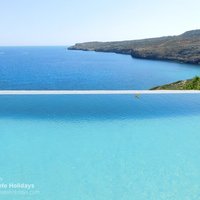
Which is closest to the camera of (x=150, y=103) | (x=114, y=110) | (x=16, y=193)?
(x=16, y=193)

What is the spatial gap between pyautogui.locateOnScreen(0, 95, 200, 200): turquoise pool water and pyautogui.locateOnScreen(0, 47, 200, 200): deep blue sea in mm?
13

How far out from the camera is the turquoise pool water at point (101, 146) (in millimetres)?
5374

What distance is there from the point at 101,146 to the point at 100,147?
6 centimetres

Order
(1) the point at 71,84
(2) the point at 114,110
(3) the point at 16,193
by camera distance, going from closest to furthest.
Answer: (3) the point at 16,193 < (2) the point at 114,110 < (1) the point at 71,84

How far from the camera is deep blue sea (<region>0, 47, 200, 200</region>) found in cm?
535

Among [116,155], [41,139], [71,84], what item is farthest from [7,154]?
[71,84]

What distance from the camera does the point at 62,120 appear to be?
8.78 meters

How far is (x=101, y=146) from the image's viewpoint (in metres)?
7.13

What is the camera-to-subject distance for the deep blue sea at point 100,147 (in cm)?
535

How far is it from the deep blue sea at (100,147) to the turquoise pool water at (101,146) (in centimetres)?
1

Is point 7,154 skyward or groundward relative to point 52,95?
groundward

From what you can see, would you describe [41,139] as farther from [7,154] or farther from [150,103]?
[150,103]

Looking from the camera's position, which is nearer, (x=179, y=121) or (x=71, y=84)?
(x=179, y=121)

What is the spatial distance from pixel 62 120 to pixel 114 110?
1.64m
